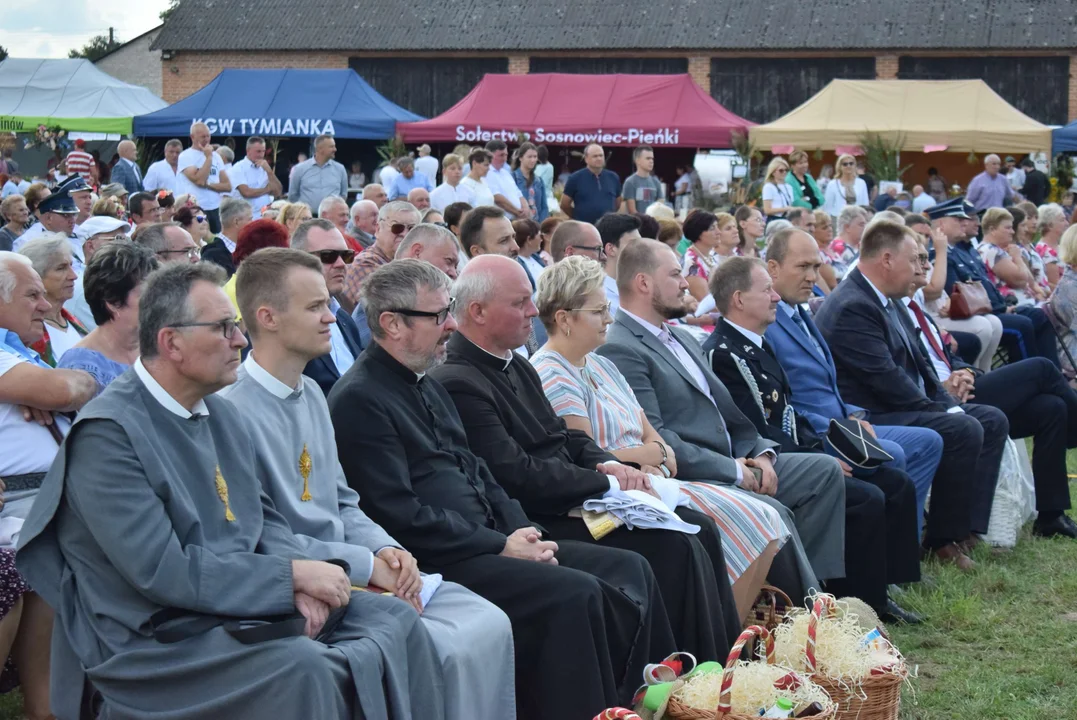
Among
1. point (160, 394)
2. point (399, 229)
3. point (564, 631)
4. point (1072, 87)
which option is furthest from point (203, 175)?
point (1072, 87)

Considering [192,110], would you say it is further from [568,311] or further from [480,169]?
[568,311]

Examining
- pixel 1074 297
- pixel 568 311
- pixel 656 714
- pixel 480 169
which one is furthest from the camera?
pixel 480 169

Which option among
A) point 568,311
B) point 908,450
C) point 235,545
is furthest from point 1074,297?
point 235,545

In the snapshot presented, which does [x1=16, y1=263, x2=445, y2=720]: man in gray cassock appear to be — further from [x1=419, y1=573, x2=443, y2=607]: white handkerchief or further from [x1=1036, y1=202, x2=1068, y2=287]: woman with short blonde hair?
[x1=1036, y1=202, x2=1068, y2=287]: woman with short blonde hair

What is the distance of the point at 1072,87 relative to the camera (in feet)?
102

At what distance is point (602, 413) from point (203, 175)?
11.1 meters

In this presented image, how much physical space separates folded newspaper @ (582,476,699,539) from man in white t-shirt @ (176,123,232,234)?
1137 centimetres

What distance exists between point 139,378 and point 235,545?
50cm

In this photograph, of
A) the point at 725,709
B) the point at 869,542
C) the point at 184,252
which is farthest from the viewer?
the point at 184,252

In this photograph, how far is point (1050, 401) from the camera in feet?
24.6

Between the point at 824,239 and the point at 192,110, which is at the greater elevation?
the point at 192,110

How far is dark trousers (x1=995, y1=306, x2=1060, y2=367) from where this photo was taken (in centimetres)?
982

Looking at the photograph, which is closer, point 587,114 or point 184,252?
point 184,252

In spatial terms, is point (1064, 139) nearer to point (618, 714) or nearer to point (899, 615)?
point (899, 615)
